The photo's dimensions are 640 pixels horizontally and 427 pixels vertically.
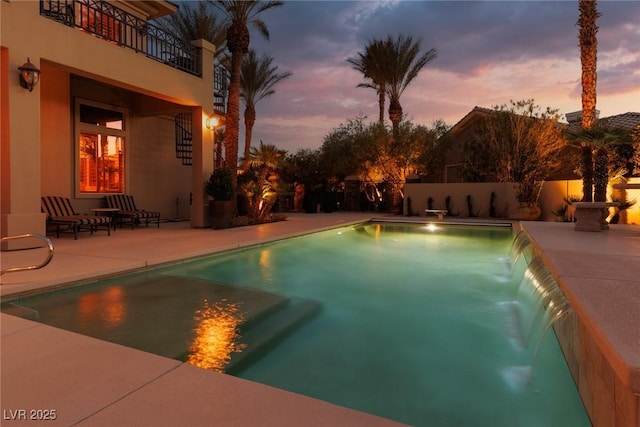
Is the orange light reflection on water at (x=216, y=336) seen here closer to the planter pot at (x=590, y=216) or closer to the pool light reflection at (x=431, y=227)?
the planter pot at (x=590, y=216)

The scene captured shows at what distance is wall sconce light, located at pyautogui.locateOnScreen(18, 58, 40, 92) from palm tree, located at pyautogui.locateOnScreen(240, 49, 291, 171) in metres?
13.4

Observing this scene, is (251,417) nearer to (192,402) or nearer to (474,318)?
(192,402)

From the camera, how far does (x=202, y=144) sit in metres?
11.6

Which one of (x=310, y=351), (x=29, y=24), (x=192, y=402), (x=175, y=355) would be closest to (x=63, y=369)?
(x=175, y=355)

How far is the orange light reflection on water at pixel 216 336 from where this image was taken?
316 cm

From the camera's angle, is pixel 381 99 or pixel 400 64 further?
pixel 381 99

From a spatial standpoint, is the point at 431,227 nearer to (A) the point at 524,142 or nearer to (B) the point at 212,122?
(A) the point at 524,142

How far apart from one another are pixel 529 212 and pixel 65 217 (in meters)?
15.2

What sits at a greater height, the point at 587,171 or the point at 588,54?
the point at 588,54

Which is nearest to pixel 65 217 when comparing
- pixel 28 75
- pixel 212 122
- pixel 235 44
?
pixel 28 75

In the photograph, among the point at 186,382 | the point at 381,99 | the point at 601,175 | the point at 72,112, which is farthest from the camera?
the point at 381,99

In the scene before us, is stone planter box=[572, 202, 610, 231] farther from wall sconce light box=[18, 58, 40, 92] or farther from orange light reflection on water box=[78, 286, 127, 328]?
wall sconce light box=[18, 58, 40, 92]

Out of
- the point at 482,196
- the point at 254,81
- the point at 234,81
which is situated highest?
the point at 254,81

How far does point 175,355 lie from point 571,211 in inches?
528
